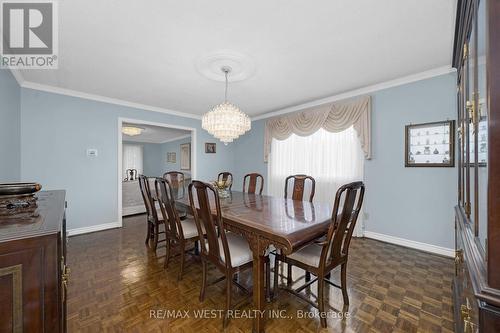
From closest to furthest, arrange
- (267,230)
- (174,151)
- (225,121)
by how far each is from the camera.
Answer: (267,230), (225,121), (174,151)

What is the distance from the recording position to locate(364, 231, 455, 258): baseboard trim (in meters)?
2.60

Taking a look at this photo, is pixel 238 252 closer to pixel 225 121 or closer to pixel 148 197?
pixel 225 121

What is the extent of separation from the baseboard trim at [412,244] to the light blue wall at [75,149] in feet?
15.2

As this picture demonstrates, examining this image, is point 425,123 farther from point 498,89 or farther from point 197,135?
point 197,135

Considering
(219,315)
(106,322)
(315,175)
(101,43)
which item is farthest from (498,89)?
(315,175)

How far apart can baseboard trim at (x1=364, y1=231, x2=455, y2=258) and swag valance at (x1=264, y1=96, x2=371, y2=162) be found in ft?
4.09

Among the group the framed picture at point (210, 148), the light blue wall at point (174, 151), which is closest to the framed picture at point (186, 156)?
the light blue wall at point (174, 151)

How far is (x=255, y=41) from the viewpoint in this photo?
2066 mm

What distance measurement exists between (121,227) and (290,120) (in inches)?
157

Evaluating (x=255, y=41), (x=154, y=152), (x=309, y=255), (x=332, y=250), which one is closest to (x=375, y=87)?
(x=255, y=41)

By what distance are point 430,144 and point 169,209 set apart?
3439 millimetres

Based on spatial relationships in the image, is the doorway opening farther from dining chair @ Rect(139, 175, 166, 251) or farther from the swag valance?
the swag valance

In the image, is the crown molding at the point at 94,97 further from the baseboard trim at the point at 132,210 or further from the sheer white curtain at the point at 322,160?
the sheer white curtain at the point at 322,160

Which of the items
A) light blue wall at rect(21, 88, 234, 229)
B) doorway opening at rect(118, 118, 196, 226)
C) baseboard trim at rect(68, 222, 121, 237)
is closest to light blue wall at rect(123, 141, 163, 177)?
doorway opening at rect(118, 118, 196, 226)
